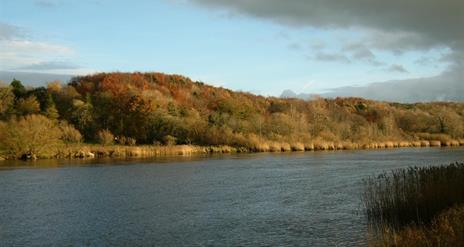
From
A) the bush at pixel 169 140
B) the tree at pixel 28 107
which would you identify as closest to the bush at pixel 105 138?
the bush at pixel 169 140

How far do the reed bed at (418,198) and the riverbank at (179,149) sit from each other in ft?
144

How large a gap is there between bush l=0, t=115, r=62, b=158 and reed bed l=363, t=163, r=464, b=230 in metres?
41.9

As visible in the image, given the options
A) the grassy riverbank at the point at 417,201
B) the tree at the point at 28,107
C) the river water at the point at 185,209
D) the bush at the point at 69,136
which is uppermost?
the tree at the point at 28,107

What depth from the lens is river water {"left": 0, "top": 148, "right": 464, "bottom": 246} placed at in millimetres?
15859

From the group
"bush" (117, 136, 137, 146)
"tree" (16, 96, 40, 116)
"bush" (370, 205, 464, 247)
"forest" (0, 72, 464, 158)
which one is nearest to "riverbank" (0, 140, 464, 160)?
"forest" (0, 72, 464, 158)

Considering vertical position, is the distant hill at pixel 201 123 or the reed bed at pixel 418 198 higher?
the distant hill at pixel 201 123

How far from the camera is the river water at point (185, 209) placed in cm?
1586

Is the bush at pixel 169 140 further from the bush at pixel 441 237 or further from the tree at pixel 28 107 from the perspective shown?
the bush at pixel 441 237

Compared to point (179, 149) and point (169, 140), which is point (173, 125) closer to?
point (169, 140)

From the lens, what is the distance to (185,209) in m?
21.0

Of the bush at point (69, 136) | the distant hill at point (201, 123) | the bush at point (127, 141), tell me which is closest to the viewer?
the bush at point (69, 136)

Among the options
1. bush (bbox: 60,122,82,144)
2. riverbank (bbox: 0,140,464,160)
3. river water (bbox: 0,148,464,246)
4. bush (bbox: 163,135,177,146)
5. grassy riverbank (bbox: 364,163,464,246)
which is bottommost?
river water (bbox: 0,148,464,246)

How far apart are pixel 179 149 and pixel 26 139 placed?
59.6 ft

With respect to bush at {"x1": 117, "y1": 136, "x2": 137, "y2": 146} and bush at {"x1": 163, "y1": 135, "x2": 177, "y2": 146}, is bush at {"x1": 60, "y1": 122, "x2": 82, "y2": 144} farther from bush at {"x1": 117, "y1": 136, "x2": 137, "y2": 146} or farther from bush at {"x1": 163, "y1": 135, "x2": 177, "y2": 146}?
bush at {"x1": 163, "y1": 135, "x2": 177, "y2": 146}
